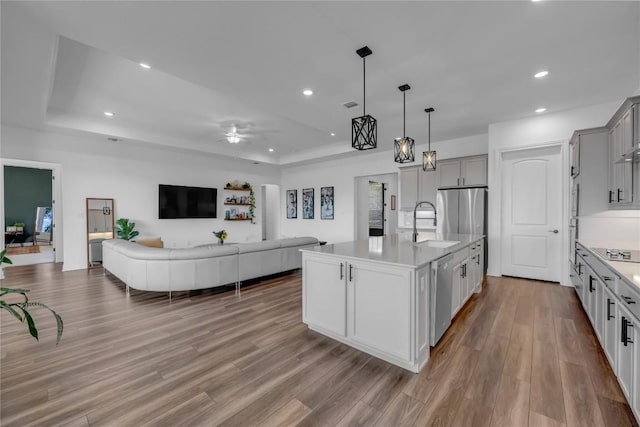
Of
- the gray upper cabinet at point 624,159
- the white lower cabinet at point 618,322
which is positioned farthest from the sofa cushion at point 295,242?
the gray upper cabinet at point 624,159

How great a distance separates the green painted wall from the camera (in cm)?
823

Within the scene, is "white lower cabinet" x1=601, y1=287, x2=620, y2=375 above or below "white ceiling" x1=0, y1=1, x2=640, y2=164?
below

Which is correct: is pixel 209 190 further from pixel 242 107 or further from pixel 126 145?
pixel 242 107

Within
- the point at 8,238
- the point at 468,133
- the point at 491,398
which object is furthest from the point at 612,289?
the point at 8,238

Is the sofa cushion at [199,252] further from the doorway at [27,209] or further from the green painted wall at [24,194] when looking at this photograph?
the green painted wall at [24,194]

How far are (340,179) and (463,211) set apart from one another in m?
3.89

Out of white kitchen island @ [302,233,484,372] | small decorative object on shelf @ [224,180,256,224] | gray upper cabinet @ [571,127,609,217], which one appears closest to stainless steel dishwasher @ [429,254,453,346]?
white kitchen island @ [302,233,484,372]

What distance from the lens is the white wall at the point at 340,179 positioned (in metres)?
6.63

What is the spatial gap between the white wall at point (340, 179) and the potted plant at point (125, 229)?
15.1ft

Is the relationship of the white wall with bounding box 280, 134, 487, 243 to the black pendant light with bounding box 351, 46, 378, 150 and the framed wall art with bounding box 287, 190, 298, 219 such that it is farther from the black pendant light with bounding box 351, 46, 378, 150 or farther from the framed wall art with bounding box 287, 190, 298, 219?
the black pendant light with bounding box 351, 46, 378, 150

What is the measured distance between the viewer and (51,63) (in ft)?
9.77

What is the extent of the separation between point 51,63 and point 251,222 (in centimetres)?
624

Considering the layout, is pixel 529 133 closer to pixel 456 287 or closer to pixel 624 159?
pixel 624 159

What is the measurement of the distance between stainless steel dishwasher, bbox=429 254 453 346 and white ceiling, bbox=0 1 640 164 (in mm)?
2080
